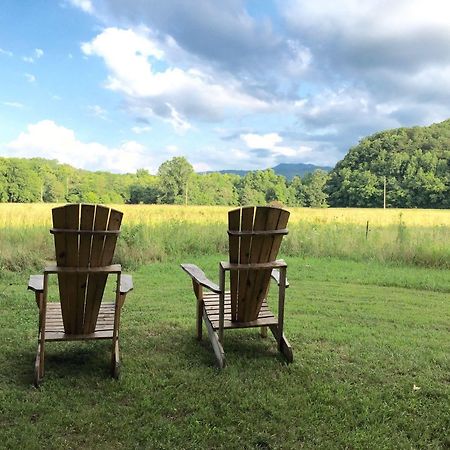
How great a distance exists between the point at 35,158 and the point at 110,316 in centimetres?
5351

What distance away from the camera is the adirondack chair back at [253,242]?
3555 mm

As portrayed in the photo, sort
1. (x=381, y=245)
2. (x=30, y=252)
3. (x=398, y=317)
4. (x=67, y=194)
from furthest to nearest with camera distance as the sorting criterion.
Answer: (x=67, y=194)
(x=381, y=245)
(x=30, y=252)
(x=398, y=317)

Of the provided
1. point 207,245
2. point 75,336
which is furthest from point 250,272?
point 207,245

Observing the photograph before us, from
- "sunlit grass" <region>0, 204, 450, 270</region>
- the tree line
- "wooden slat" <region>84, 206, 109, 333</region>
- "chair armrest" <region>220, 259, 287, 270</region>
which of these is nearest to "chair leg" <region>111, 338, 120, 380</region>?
"wooden slat" <region>84, 206, 109, 333</region>

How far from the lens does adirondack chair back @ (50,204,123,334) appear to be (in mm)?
3148

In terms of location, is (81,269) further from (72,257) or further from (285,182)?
(285,182)

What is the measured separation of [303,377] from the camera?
3389 mm

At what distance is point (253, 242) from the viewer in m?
3.58

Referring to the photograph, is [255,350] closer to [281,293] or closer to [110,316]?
[281,293]

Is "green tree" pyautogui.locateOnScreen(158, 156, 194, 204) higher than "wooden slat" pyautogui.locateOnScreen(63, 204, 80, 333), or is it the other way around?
"green tree" pyautogui.locateOnScreen(158, 156, 194, 204)

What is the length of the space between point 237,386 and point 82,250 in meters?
1.45

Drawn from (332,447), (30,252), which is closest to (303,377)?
(332,447)

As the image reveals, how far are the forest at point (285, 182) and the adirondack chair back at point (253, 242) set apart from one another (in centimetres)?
4361

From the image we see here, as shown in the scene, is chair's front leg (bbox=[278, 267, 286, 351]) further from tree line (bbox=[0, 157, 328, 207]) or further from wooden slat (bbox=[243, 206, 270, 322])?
tree line (bbox=[0, 157, 328, 207])
